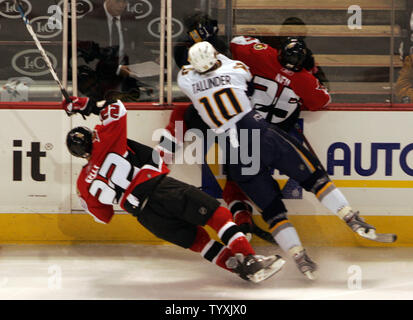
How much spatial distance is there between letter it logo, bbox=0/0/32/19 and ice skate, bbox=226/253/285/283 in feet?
6.55

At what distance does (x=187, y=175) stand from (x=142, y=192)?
0.68 metres

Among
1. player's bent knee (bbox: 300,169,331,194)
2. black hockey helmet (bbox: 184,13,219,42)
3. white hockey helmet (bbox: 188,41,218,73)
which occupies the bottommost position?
player's bent knee (bbox: 300,169,331,194)

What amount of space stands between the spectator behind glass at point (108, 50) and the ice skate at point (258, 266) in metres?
1.34

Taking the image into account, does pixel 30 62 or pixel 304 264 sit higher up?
pixel 30 62

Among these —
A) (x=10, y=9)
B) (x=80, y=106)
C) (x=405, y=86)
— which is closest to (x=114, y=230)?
(x=80, y=106)

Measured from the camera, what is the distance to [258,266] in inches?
152

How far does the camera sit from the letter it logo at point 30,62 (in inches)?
182

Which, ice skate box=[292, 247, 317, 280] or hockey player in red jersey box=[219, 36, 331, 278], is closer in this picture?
ice skate box=[292, 247, 317, 280]

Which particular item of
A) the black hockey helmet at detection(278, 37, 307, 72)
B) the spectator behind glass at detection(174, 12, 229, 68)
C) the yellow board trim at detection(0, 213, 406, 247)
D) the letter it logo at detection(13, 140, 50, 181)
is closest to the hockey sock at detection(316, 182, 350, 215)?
the yellow board trim at detection(0, 213, 406, 247)

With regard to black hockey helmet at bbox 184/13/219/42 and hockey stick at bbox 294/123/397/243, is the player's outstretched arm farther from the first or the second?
hockey stick at bbox 294/123/397/243

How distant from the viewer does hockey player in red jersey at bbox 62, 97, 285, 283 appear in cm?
396

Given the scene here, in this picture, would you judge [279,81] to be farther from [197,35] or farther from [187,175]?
[187,175]

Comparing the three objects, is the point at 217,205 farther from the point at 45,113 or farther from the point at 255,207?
the point at 45,113

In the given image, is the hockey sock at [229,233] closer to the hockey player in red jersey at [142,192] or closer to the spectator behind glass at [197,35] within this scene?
the hockey player in red jersey at [142,192]
